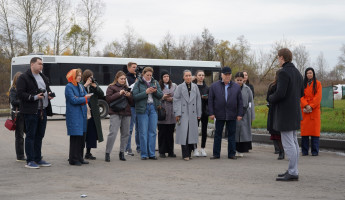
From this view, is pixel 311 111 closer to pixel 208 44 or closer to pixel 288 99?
pixel 288 99

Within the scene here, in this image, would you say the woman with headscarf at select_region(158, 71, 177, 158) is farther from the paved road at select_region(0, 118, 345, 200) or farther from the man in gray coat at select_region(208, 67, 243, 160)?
the man in gray coat at select_region(208, 67, 243, 160)

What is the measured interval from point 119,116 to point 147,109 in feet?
2.16

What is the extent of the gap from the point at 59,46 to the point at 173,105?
133 feet

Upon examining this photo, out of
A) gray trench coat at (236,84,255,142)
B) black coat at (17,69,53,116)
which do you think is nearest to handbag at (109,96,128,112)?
black coat at (17,69,53,116)

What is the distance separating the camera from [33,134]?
9.07 meters

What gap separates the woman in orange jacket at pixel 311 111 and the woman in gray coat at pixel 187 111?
2.55 m

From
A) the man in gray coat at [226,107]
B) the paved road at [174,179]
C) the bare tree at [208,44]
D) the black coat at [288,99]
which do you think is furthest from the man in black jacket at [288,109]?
the bare tree at [208,44]

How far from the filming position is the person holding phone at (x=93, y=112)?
10320 millimetres

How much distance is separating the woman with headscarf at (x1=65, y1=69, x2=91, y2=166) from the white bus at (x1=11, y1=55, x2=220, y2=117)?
14.7 meters

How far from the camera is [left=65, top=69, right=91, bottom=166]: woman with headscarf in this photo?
953cm

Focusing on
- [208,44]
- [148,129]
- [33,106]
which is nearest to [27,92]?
[33,106]

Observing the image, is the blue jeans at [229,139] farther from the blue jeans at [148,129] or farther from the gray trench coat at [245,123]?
the blue jeans at [148,129]

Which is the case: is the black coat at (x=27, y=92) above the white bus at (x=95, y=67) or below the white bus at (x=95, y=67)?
below

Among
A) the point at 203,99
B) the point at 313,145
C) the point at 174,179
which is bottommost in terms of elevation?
the point at 174,179
